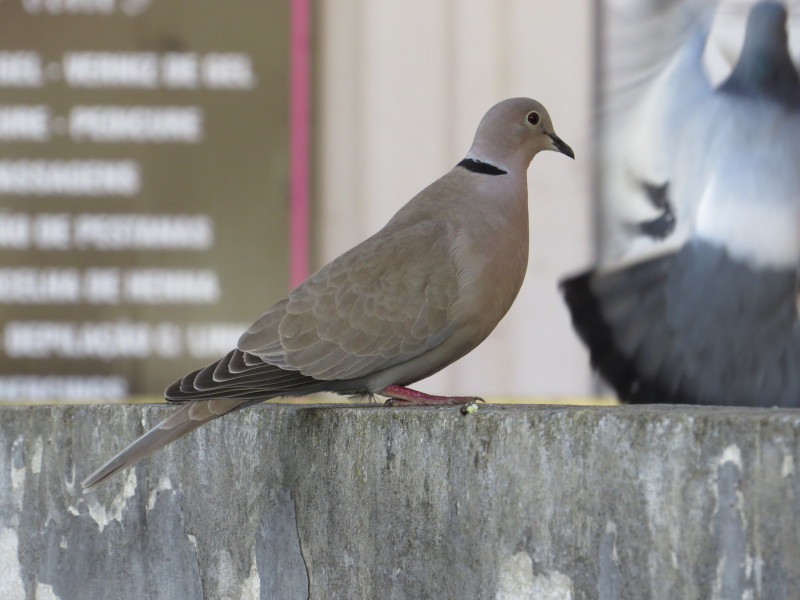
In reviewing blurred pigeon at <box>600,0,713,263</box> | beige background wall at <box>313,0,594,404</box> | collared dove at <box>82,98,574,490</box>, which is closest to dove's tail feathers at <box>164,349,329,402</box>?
collared dove at <box>82,98,574,490</box>

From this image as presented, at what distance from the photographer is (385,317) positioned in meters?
2.69

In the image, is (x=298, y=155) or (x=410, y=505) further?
(x=298, y=155)

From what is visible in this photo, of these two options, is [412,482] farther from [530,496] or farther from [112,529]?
[112,529]

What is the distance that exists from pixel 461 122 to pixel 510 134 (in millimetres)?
1991

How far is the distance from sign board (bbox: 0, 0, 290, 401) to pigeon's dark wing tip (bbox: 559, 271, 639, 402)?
120cm

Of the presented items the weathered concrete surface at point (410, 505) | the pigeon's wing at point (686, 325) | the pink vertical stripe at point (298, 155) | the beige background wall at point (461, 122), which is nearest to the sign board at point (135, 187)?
the pink vertical stripe at point (298, 155)

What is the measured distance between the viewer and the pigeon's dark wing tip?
15.5 ft

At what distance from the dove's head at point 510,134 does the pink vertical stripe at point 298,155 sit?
2114 millimetres

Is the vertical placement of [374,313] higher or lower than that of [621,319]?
lower

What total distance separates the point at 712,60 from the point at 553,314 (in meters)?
1.17

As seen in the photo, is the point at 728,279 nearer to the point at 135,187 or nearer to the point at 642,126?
the point at 642,126

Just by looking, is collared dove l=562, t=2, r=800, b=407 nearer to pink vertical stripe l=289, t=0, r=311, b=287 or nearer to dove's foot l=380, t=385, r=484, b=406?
Result: pink vertical stripe l=289, t=0, r=311, b=287

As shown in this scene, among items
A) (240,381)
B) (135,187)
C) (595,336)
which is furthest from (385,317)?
(135,187)

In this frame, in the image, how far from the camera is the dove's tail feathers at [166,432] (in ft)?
8.43
